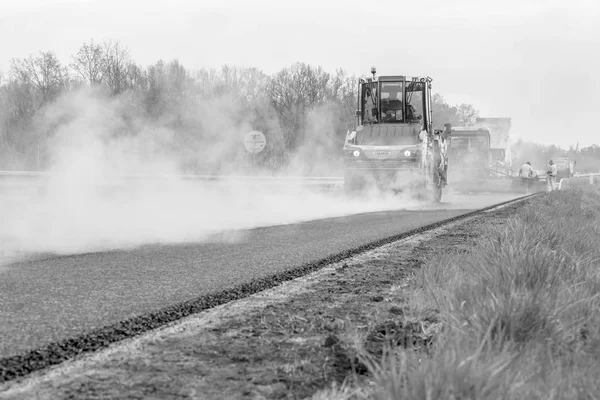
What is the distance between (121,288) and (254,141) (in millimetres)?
12465

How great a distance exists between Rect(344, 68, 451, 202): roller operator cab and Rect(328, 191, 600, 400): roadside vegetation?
42.0 feet

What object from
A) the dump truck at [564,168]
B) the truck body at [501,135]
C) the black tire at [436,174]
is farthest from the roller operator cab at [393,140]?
the dump truck at [564,168]

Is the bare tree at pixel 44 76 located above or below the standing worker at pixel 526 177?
above

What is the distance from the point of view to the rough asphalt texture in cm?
295

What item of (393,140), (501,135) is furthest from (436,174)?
(501,135)

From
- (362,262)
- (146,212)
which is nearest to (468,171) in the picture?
(146,212)

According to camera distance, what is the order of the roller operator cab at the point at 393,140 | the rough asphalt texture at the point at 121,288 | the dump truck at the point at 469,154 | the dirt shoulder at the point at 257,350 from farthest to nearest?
the dump truck at the point at 469,154, the roller operator cab at the point at 393,140, the rough asphalt texture at the point at 121,288, the dirt shoulder at the point at 257,350

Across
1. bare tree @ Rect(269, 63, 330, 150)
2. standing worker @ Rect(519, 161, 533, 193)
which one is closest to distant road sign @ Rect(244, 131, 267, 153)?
bare tree @ Rect(269, 63, 330, 150)

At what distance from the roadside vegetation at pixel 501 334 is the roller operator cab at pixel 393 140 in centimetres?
1279

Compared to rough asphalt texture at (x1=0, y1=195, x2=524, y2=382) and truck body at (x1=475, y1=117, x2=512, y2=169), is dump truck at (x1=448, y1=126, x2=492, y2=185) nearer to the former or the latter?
truck body at (x1=475, y1=117, x2=512, y2=169)

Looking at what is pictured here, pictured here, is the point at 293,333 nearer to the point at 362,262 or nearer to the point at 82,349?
the point at 82,349

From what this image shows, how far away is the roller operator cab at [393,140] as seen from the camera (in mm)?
17750

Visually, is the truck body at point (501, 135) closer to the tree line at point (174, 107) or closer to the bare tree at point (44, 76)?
the tree line at point (174, 107)

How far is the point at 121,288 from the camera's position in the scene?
441cm
